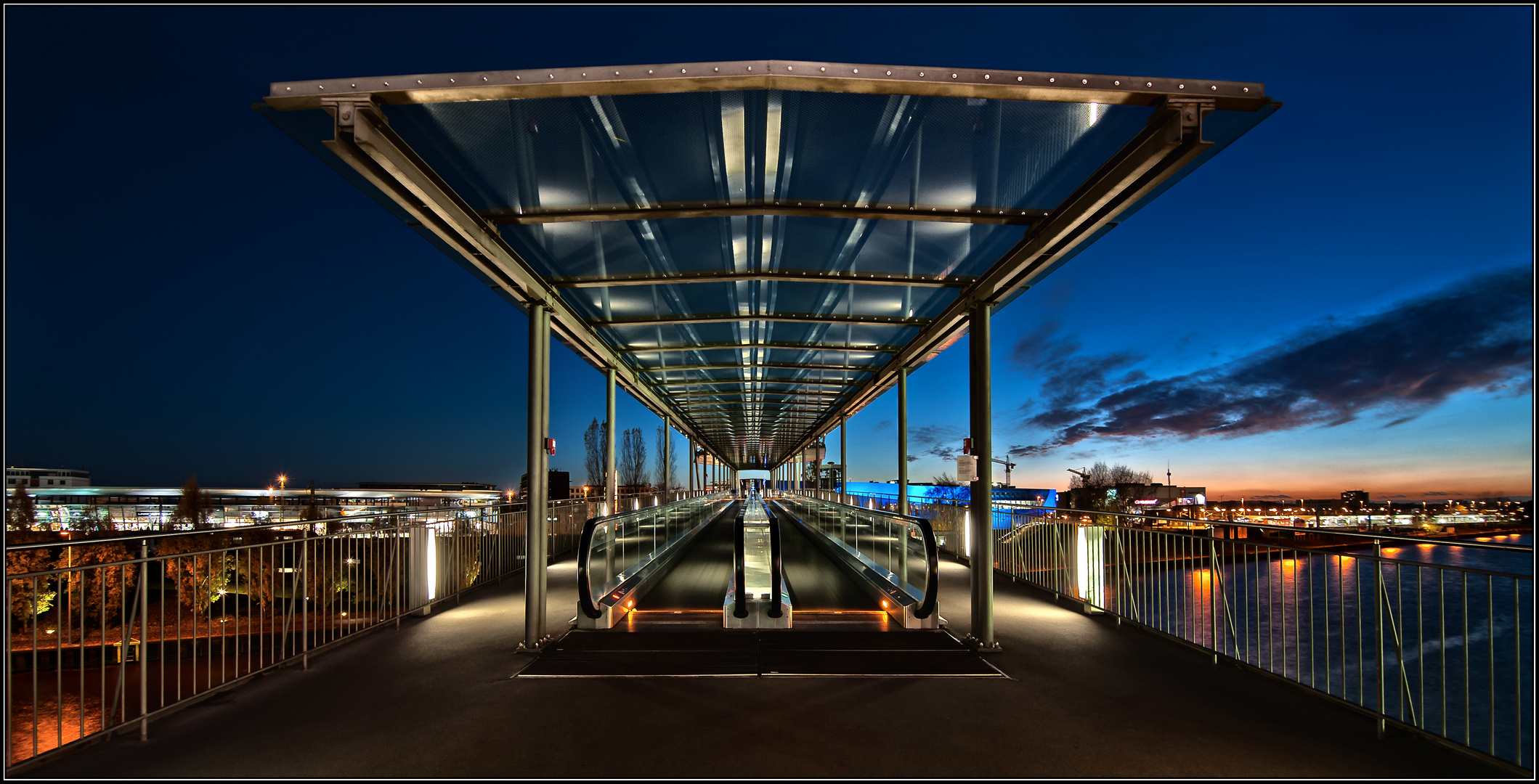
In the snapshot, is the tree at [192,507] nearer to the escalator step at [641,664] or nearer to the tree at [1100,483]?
the escalator step at [641,664]

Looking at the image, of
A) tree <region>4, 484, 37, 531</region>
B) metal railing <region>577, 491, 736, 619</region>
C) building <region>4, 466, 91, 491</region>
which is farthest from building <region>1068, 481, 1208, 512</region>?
building <region>4, 466, 91, 491</region>

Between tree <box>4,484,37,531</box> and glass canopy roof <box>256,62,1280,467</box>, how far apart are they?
58466mm

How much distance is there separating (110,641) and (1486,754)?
31.1 meters

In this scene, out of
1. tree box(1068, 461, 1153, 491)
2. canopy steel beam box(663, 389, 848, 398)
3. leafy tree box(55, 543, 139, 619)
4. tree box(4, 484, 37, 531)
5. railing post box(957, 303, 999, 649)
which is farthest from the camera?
tree box(1068, 461, 1153, 491)

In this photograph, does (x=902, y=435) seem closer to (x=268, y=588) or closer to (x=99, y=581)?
(x=268, y=588)

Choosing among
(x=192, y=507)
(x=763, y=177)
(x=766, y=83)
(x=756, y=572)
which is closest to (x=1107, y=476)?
(x=192, y=507)

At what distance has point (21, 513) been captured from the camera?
47.3 meters

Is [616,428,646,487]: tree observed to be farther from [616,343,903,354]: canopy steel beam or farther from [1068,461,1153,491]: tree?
[616,343,903,354]: canopy steel beam

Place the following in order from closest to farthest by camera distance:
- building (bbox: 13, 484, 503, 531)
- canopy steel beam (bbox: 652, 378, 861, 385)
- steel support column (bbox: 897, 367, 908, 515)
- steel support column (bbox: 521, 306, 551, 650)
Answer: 1. steel support column (bbox: 521, 306, 551, 650)
2. steel support column (bbox: 897, 367, 908, 515)
3. canopy steel beam (bbox: 652, 378, 861, 385)
4. building (bbox: 13, 484, 503, 531)

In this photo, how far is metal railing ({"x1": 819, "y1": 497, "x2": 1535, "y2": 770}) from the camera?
14.2ft

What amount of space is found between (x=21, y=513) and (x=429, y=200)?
204 feet

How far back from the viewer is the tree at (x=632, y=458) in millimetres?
86500

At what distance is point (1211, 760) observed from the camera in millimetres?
4277

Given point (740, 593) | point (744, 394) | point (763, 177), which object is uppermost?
point (763, 177)
